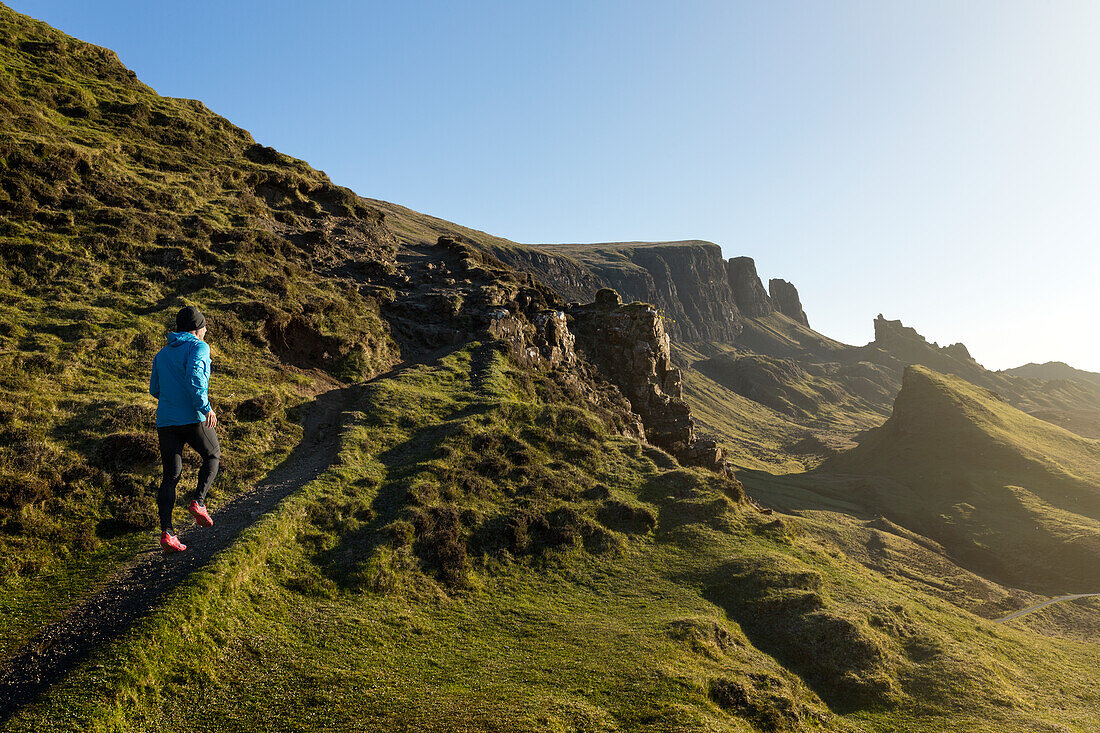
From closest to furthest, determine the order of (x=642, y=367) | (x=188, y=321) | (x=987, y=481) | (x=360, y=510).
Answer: (x=188, y=321) < (x=360, y=510) < (x=642, y=367) < (x=987, y=481)

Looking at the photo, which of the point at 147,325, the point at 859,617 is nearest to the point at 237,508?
the point at 147,325

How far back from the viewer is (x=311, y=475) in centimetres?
2403

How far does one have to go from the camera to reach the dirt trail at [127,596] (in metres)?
10.8

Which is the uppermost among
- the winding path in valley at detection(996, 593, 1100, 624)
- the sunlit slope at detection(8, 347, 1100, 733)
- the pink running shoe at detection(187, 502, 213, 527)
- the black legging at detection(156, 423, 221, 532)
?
the black legging at detection(156, 423, 221, 532)

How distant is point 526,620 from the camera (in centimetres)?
2041

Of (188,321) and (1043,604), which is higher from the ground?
(188,321)

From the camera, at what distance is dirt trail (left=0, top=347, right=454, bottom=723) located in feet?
35.3

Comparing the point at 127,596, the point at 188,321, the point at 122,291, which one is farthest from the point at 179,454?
the point at 122,291

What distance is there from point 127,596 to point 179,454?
6224mm

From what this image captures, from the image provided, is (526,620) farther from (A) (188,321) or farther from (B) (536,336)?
(B) (536,336)

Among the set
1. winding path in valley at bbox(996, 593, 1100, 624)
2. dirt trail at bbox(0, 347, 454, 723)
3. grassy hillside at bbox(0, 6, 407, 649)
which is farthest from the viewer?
winding path in valley at bbox(996, 593, 1100, 624)

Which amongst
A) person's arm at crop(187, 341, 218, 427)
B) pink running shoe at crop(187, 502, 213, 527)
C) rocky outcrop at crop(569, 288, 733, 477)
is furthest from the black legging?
rocky outcrop at crop(569, 288, 733, 477)

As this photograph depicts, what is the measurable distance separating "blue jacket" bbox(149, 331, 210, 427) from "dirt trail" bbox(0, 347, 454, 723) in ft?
18.5

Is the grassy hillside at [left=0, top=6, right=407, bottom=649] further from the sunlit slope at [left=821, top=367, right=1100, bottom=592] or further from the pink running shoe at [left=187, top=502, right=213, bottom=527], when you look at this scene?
the sunlit slope at [left=821, top=367, right=1100, bottom=592]
